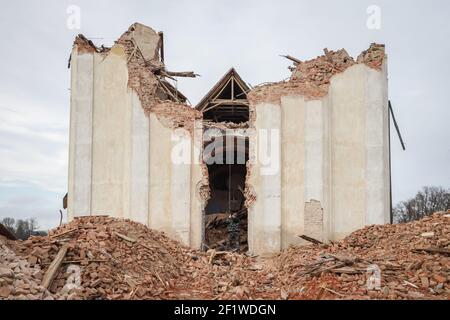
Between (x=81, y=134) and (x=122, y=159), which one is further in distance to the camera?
(x=81, y=134)

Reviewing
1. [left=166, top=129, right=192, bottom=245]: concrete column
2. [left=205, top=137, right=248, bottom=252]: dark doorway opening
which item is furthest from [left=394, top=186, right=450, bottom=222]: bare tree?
[left=166, top=129, right=192, bottom=245]: concrete column

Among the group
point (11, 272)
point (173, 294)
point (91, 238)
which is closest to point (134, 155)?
point (91, 238)

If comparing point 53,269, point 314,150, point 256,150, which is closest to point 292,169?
point 314,150

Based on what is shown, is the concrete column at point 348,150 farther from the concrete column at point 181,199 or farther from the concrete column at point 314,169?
the concrete column at point 181,199

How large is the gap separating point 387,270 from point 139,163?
8757 mm

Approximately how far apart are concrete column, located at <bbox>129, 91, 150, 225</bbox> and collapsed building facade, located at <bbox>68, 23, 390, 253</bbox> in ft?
0.11

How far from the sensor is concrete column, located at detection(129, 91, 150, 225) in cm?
1412

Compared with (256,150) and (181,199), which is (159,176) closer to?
(181,199)

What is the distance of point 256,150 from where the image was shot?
1431 cm

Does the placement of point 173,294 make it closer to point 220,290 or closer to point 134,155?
point 220,290

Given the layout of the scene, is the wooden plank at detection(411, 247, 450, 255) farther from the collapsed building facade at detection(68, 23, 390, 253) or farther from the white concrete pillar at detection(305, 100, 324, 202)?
the white concrete pillar at detection(305, 100, 324, 202)

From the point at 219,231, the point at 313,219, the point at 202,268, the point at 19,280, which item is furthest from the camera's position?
the point at 219,231

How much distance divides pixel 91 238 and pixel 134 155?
468cm
